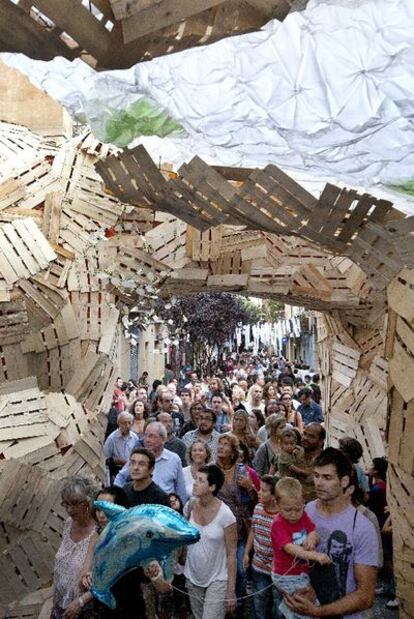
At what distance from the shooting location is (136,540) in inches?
137

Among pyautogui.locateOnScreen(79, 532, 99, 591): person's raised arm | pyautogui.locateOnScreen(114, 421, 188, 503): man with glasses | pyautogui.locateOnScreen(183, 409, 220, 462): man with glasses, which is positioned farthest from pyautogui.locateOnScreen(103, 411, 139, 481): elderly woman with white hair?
pyautogui.locateOnScreen(79, 532, 99, 591): person's raised arm

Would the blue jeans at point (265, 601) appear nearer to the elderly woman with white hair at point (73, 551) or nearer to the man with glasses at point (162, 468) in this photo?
the man with glasses at point (162, 468)

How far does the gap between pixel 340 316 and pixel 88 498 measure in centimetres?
476

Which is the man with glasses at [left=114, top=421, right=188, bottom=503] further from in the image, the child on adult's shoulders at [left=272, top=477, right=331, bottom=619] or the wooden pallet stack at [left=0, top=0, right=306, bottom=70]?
the wooden pallet stack at [left=0, top=0, right=306, bottom=70]

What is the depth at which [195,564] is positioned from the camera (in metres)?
5.21

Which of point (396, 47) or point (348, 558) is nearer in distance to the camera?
point (396, 47)

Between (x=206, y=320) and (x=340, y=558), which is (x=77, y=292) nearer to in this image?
(x=340, y=558)

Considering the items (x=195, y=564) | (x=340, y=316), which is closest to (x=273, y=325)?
(x=340, y=316)

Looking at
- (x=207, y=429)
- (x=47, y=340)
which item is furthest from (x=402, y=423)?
(x=207, y=429)

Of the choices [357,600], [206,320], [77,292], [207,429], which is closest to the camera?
[357,600]

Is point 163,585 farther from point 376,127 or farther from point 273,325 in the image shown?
point 273,325

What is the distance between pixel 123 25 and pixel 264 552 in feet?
13.0

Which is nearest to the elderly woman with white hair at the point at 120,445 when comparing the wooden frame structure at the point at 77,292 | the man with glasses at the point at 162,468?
the wooden frame structure at the point at 77,292

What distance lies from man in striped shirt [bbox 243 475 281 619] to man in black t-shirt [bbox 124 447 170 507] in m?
0.63
